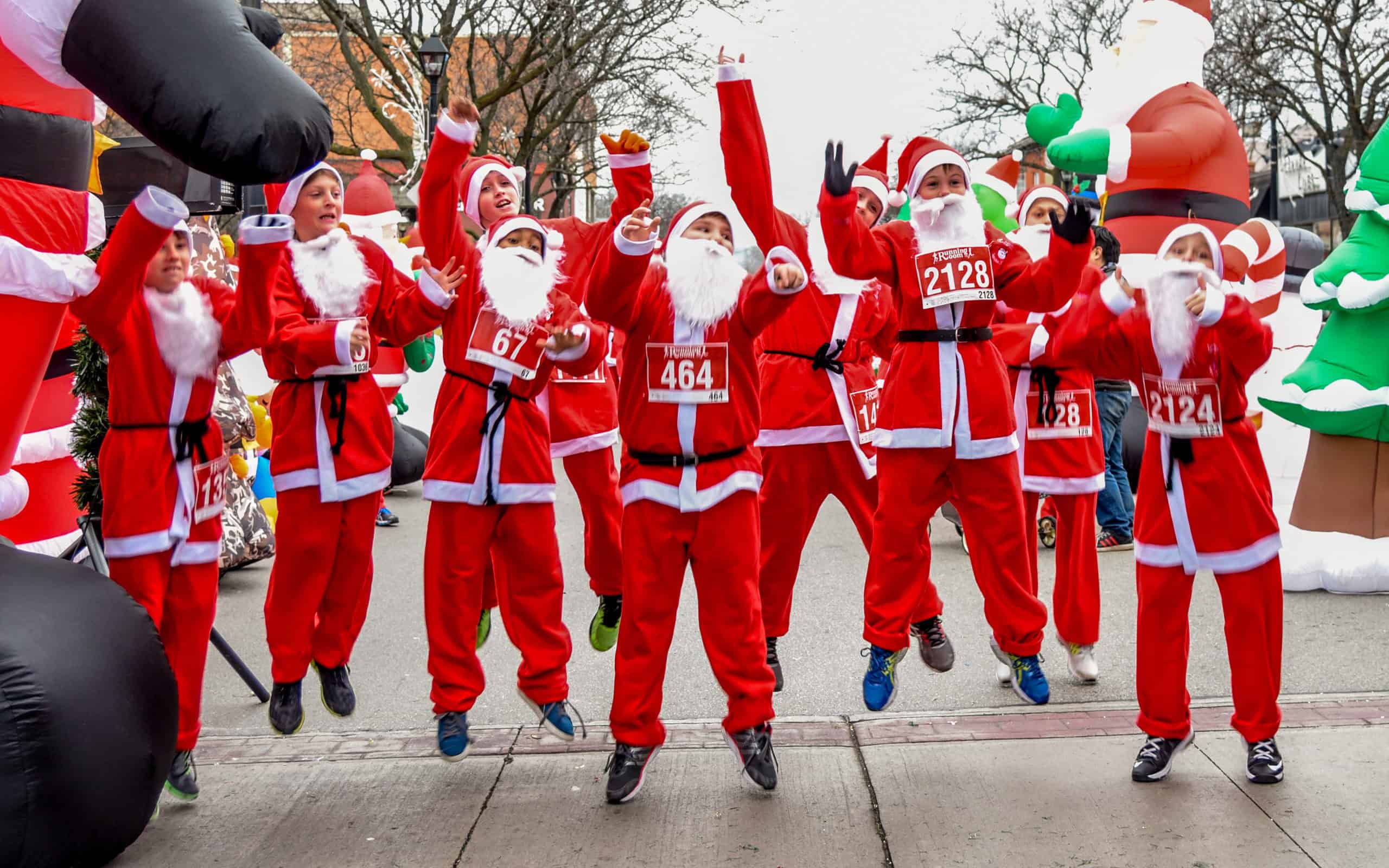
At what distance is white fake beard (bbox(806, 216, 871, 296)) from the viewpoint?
5590 mm

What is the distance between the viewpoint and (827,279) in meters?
5.69

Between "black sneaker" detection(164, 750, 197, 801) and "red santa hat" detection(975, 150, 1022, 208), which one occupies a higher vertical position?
"red santa hat" detection(975, 150, 1022, 208)

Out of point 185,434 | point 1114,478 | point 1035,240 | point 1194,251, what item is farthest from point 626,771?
point 1114,478

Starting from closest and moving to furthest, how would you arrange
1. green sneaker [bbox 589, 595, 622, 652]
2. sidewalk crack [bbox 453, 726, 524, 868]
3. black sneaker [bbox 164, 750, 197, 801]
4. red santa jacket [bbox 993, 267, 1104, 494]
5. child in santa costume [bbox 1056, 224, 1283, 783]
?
sidewalk crack [bbox 453, 726, 524, 868] → child in santa costume [bbox 1056, 224, 1283, 783] → black sneaker [bbox 164, 750, 197, 801] → red santa jacket [bbox 993, 267, 1104, 494] → green sneaker [bbox 589, 595, 622, 652]

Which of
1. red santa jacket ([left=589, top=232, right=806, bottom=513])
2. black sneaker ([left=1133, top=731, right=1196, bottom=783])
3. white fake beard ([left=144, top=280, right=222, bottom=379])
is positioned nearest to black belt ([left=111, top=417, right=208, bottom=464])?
white fake beard ([left=144, top=280, right=222, bottom=379])

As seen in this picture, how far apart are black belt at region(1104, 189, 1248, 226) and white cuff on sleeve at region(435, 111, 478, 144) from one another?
464 centimetres

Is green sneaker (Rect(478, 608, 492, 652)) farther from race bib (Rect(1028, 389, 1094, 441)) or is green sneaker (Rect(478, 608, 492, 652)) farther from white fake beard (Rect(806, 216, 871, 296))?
race bib (Rect(1028, 389, 1094, 441))

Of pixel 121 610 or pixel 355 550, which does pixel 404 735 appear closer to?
pixel 355 550

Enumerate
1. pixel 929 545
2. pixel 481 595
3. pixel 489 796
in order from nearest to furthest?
1. pixel 489 796
2. pixel 481 595
3. pixel 929 545

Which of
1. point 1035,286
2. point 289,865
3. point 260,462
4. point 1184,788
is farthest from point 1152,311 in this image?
point 260,462

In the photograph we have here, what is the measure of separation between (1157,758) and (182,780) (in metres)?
3.24

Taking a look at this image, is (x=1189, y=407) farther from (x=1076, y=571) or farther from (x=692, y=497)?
(x=692, y=497)

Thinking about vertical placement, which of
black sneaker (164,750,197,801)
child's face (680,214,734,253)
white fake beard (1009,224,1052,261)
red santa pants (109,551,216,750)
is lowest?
black sneaker (164,750,197,801)

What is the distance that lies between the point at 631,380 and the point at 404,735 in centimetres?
182
